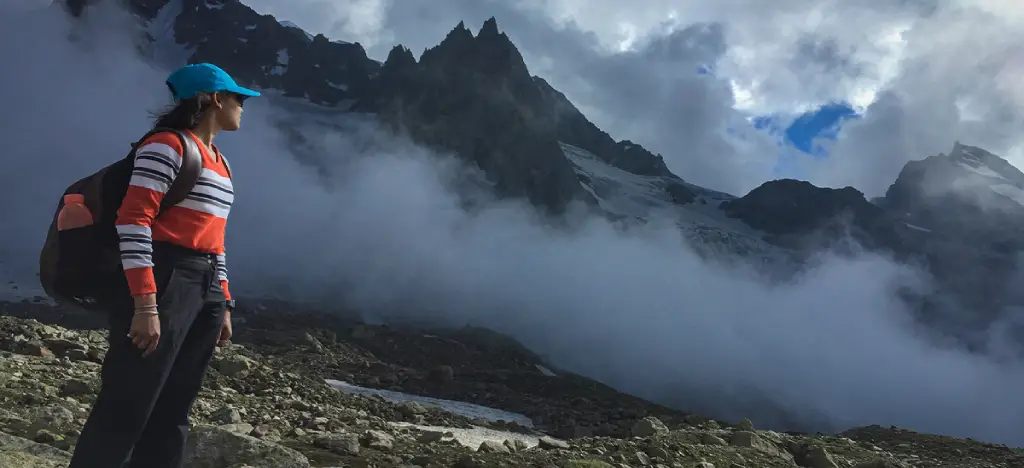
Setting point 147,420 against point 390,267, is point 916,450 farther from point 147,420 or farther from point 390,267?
point 390,267

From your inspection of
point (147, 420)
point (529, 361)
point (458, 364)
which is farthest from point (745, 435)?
point (529, 361)

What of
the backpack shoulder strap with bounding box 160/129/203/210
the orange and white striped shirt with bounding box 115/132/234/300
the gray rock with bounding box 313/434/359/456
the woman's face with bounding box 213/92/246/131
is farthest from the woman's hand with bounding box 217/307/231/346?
the gray rock with bounding box 313/434/359/456

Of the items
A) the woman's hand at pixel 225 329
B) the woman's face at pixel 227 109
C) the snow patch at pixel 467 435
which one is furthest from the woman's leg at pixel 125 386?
the snow patch at pixel 467 435

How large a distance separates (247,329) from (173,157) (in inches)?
3361

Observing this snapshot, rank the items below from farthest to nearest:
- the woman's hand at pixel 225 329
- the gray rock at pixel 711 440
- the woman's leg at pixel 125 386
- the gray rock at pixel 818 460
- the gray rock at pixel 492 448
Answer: the gray rock at pixel 818 460 → the gray rock at pixel 711 440 → the gray rock at pixel 492 448 → the woman's hand at pixel 225 329 → the woman's leg at pixel 125 386

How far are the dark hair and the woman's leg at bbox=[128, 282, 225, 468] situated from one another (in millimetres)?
1011

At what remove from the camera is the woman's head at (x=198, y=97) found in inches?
156

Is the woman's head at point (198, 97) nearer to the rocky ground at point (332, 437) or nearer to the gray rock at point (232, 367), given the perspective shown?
the rocky ground at point (332, 437)

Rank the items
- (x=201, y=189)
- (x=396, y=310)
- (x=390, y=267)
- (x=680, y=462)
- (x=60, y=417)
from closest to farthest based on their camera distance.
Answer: (x=201, y=189), (x=60, y=417), (x=680, y=462), (x=396, y=310), (x=390, y=267)

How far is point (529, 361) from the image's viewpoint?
107 m

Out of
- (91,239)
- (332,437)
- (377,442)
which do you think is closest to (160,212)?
(91,239)

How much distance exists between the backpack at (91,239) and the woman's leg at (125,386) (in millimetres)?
186

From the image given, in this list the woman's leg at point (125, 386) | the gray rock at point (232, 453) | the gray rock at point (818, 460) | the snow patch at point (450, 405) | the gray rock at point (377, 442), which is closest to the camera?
the woman's leg at point (125, 386)

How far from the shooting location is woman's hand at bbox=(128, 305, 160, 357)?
348 cm
